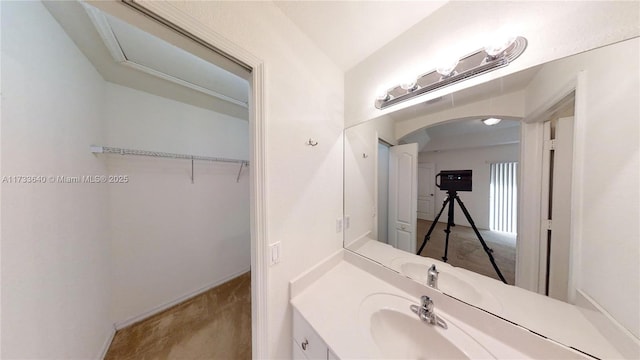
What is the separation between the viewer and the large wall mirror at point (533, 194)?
0.51 m

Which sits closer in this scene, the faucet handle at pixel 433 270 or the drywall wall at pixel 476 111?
the drywall wall at pixel 476 111

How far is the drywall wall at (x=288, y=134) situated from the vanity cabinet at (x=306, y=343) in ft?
0.20

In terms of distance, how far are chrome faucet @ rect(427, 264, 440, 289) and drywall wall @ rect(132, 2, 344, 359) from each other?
598mm

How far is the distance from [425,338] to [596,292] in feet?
1.95

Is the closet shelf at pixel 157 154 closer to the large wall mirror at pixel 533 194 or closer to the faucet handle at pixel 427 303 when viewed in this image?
the large wall mirror at pixel 533 194

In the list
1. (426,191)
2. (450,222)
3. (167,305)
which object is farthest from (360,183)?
(167,305)

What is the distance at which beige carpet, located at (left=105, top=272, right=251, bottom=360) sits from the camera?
1368 mm

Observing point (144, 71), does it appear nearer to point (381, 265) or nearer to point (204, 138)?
point (204, 138)

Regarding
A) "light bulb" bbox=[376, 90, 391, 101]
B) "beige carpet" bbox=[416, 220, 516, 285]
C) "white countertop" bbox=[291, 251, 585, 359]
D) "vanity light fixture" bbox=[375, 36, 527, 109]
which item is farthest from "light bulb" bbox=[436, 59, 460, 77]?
"white countertop" bbox=[291, 251, 585, 359]

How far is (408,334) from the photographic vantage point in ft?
2.66

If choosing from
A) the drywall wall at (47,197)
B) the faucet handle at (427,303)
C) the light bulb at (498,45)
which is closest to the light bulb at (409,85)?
the light bulb at (498,45)

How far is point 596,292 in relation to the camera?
22.0 inches

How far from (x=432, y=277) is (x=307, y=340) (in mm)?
696

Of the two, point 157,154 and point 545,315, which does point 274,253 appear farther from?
point 157,154
